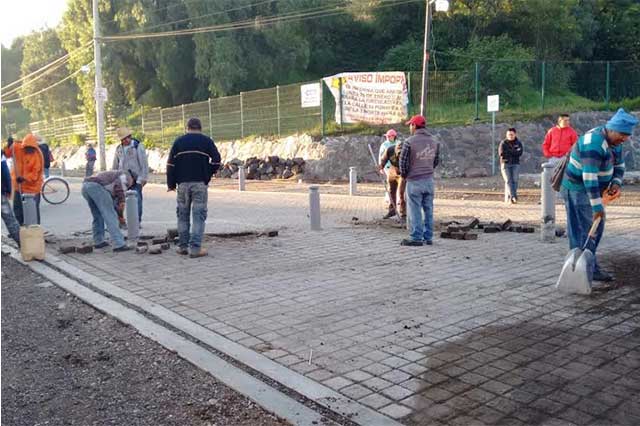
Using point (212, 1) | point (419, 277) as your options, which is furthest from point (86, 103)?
point (419, 277)

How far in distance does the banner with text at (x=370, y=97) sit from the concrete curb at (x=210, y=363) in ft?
58.8

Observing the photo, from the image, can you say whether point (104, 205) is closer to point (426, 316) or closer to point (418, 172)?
point (418, 172)

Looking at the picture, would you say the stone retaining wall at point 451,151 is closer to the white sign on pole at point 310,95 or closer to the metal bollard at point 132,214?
the white sign on pole at point 310,95

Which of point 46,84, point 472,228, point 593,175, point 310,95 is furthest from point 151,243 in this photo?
point 46,84

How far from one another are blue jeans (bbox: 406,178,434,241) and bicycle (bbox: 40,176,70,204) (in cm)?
1233

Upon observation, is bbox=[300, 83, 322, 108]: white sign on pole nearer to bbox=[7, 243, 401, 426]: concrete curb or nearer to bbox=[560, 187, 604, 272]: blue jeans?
bbox=[7, 243, 401, 426]: concrete curb

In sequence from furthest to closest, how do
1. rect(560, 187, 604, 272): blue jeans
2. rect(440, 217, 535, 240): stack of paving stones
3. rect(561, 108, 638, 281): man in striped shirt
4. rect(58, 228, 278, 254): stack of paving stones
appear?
rect(440, 217, 535, 240): stack of paving stones, rect(58, 228, 278, 254): stack of paving stones, rect(560, 187, 604, 272): blue jeans, rect(561, 108, 638, 281): man in striped shirt

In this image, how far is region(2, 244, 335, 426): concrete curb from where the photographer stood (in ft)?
13.1

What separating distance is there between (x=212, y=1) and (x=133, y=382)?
3460cm

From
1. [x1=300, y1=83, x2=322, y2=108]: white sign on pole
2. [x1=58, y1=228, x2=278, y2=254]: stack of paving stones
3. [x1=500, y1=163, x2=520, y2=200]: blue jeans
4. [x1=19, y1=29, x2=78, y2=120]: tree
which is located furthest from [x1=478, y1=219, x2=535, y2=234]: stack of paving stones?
[x1=19, y1=29, x2=78, y2=120]: tree

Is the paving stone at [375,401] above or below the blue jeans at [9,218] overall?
below

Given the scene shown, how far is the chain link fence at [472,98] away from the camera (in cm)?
2505

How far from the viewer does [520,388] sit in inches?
164

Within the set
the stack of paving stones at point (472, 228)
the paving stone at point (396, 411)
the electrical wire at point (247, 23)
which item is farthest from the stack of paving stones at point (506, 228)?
the electrical wire at point (247, 23)
